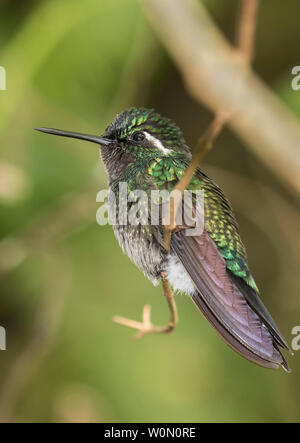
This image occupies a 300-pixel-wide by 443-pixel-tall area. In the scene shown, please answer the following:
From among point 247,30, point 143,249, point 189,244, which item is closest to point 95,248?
point 143,249

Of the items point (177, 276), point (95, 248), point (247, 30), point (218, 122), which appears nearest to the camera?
point (218, 122)

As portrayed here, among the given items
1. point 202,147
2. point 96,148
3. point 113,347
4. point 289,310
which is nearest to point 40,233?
point 96,148

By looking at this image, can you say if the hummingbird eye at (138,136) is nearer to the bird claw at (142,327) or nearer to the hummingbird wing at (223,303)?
the hummingbird wing at (223,303)

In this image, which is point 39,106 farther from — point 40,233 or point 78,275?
point 78,275

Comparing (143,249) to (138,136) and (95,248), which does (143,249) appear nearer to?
(138,136)

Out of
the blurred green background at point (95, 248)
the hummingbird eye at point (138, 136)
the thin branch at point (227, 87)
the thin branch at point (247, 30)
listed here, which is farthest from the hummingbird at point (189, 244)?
the blurred green background at point (95, 248)

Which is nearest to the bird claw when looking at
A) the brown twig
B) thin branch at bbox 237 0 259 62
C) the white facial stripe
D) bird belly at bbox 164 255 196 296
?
bird belly at bbox 164 255 196 296
